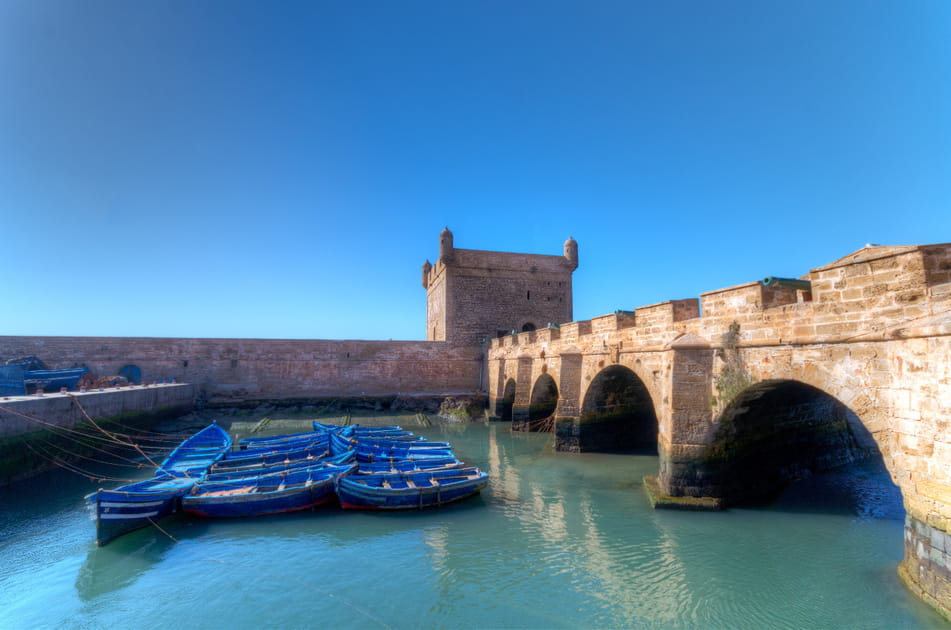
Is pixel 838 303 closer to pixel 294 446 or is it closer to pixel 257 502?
pixel 257 502

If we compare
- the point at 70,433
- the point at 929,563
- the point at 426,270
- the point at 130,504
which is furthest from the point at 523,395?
the point at 426,270

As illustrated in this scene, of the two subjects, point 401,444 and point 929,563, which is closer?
point 929,563

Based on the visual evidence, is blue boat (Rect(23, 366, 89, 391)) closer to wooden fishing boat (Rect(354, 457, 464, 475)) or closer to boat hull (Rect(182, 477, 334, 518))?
boat hull (Rect(182, 477, 334, 518))

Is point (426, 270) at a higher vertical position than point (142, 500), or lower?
higher

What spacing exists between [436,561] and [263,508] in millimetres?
4294

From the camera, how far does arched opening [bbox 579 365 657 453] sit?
15.0 metres

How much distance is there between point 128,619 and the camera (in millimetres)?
6020

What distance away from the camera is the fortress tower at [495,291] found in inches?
1129

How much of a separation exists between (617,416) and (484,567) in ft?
31.8

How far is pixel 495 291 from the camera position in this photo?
96.9 feet

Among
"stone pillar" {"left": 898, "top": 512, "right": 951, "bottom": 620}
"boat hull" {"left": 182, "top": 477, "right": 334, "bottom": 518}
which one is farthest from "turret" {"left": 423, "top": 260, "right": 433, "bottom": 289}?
"stone pillar" {"left": 898, "top": 512, "right": 951, "bottom": 620}

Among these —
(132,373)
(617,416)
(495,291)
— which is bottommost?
(617,416)

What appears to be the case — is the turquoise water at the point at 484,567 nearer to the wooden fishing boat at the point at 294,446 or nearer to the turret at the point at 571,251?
the wooden fishing boat at the point at 294,446

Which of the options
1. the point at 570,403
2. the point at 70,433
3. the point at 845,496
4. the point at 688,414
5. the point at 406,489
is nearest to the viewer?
the point at 688,414
